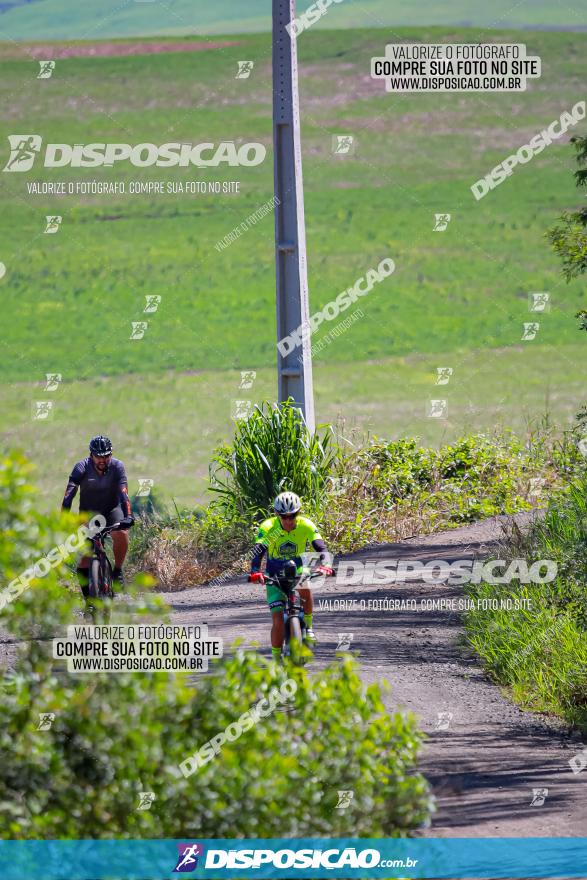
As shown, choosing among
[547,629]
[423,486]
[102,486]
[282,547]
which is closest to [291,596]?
[282,547]

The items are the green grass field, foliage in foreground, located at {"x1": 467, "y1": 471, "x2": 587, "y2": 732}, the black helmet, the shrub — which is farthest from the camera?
the green grass field

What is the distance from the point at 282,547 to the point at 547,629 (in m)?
2.55

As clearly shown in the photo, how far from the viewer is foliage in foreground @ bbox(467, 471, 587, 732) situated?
11422 millimetres

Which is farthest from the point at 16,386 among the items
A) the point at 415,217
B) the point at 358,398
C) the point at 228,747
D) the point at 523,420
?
the point at 228,747

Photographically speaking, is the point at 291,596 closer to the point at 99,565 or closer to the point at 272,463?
the point at 99,565

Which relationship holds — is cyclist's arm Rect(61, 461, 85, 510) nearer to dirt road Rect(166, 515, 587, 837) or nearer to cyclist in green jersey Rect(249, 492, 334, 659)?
dirt road Rect(166, 515, 587, 837)

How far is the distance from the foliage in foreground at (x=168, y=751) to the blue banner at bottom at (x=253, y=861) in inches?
2.3

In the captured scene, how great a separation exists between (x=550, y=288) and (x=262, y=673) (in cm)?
3748

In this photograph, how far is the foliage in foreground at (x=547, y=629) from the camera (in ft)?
37.5

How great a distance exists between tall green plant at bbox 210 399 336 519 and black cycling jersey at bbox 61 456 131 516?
13.6 ft

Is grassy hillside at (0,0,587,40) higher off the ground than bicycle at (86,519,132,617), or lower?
higher

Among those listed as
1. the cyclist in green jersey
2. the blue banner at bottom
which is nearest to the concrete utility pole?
the cyclist in green jersey

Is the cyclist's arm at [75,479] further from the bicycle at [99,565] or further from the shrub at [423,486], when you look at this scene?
the shrub at [423,486]

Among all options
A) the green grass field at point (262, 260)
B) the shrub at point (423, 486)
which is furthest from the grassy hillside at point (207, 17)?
the shrub at point (423, 486)
